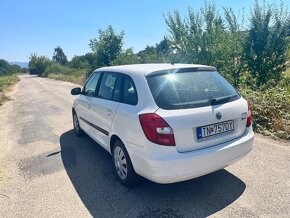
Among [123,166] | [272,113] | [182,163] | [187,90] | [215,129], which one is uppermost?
[187,90]

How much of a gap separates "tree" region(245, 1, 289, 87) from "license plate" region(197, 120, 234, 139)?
21.3 ft

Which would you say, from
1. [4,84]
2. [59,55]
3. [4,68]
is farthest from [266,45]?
[4,68]

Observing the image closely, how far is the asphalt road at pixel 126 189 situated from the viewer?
314cm

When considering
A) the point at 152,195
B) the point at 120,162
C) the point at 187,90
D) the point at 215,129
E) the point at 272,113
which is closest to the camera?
the point at 215,129

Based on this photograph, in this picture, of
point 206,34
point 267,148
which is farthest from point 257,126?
point 206,34

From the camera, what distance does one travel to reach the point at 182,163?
2.96 meters

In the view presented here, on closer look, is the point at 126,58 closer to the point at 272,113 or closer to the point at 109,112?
the point at 272,113

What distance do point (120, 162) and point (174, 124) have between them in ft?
3.96

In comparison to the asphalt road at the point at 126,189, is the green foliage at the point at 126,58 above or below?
above

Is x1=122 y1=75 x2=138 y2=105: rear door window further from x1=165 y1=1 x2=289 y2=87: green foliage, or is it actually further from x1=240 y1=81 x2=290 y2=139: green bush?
x1=165 y1=1 x2=289 y2=87: green foliage

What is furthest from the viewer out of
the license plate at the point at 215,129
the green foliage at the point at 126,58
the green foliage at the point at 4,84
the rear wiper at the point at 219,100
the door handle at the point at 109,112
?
the green foliage at the point at 126,58

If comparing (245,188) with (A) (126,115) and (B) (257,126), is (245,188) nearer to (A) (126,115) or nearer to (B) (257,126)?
(A) (126,115)

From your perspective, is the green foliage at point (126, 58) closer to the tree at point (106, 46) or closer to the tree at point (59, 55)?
the tree at point (106, 46)

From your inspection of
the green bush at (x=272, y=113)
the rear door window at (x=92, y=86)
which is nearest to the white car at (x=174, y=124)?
the rear door window at (x=92, y=86)
